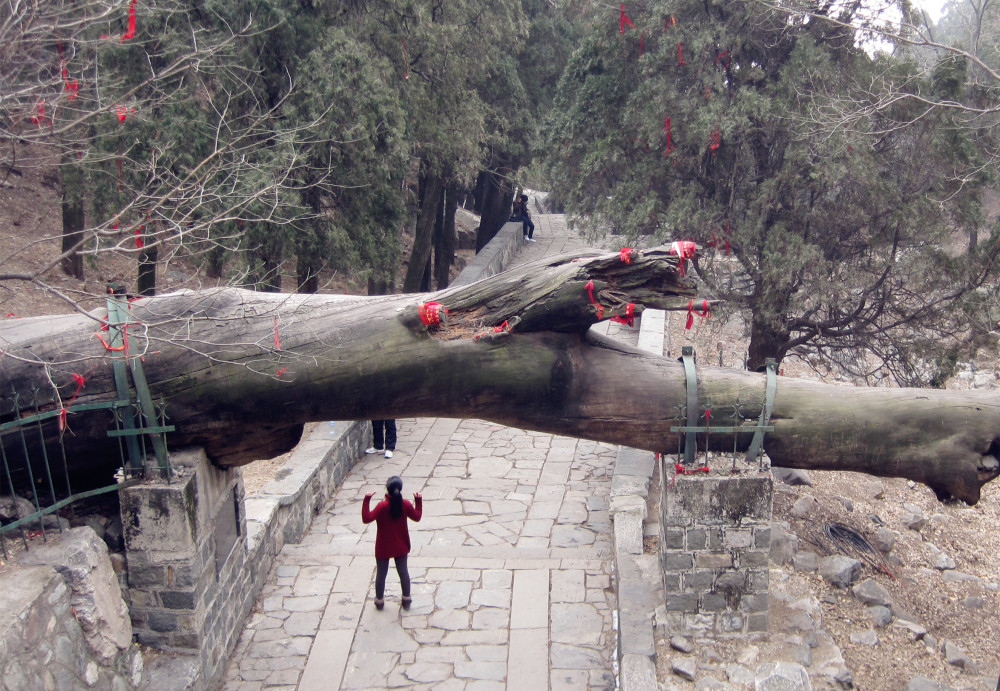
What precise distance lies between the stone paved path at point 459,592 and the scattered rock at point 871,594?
192 centimetres

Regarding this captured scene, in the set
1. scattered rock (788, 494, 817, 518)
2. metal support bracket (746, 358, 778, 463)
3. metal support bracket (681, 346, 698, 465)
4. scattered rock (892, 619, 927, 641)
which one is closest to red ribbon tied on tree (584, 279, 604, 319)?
metal support bracket (681, 346, 698, 465)

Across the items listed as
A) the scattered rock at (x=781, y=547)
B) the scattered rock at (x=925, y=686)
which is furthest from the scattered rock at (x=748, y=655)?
the scattered rock at (x=781, y=547)

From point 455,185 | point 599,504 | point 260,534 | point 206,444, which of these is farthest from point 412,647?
point 455,185

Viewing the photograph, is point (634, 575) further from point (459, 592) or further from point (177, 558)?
point (177, 558)

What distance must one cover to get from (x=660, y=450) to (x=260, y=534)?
3.21 m

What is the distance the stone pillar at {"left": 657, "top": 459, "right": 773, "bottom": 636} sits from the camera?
5477mm

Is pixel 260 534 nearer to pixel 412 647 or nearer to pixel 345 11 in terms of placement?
pixel 412 647

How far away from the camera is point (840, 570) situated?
686 cm

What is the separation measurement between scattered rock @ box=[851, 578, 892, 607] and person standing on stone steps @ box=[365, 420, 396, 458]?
15.8ft

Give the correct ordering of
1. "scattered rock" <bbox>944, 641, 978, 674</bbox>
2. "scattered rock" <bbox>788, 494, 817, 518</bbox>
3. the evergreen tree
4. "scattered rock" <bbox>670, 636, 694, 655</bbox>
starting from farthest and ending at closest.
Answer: the evergreen tree < "scattered rock" <bbox>788, 494, 817, 518</bbox> < "scattered rock" <bbox>944, 641, 978, 674</bbox> < "scattered rock" <bbox>670, 636, 694, 655</bbox>

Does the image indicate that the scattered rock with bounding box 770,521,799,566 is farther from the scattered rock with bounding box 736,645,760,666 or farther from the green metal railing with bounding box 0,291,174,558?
the green metal railing with bounding box 0,291,174,558

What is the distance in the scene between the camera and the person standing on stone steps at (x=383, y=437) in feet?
30.8

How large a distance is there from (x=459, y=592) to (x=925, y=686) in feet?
10.7

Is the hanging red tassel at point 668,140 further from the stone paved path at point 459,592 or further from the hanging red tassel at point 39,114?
the hanging red tassel at point 39,114
